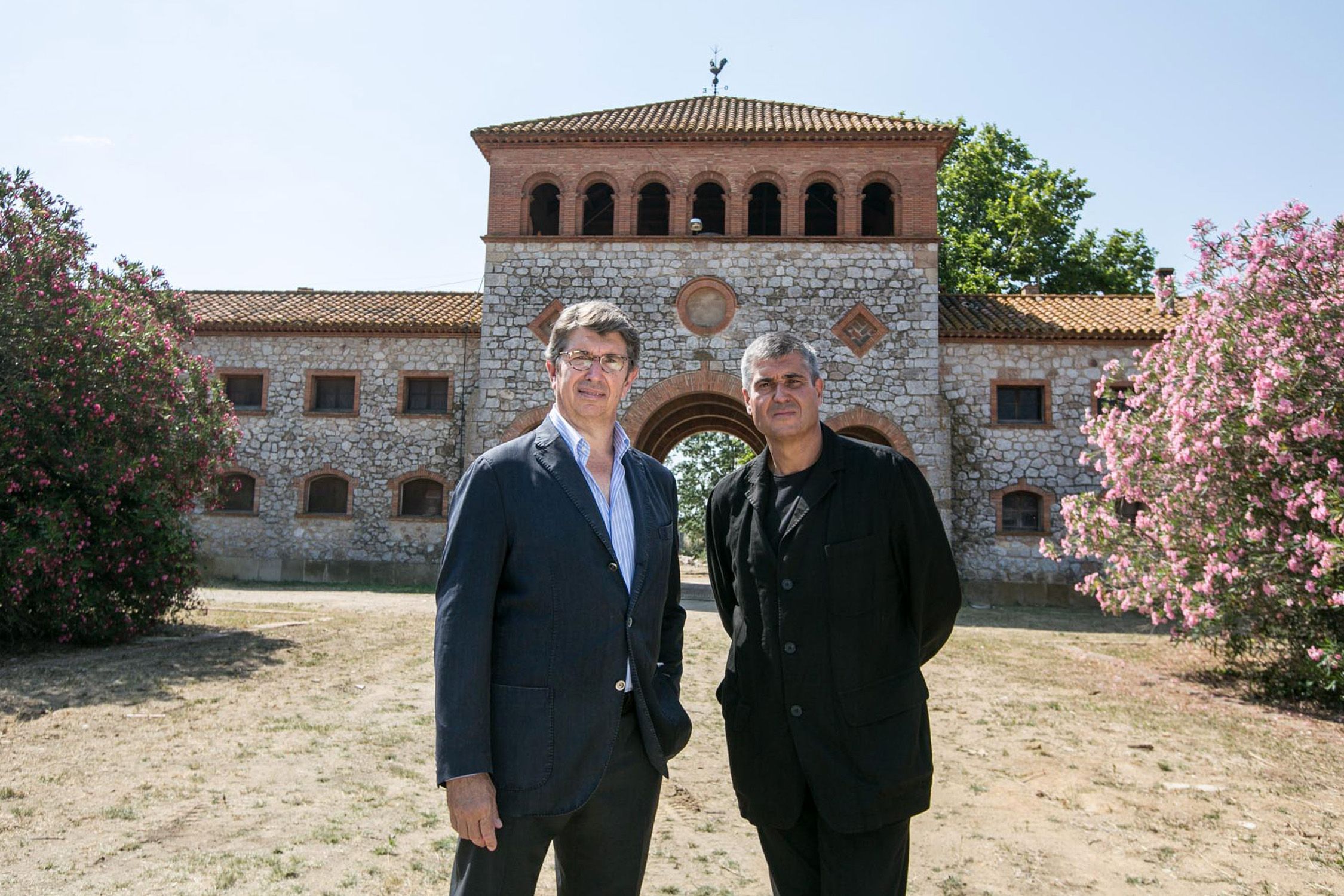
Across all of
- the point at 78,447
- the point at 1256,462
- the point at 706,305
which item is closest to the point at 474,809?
the point at 1256,462

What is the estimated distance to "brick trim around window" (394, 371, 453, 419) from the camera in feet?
66.3

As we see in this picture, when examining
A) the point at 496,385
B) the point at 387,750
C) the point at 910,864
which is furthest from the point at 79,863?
the point at 496,385

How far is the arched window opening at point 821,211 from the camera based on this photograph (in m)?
20.1

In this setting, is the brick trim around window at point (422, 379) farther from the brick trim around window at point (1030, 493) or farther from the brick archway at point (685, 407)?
the brick trim around window at point (1030, 493)

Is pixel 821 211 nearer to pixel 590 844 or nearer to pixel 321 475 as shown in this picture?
pixel 321 475

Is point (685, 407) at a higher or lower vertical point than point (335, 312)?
lower

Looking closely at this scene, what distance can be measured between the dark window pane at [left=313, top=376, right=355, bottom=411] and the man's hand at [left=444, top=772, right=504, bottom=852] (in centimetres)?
1993

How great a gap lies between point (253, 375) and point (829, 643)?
21418 millimetres

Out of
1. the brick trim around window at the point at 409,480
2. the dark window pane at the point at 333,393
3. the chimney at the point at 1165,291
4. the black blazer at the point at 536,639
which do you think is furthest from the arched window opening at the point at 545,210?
the black blazer at the point at 536,639

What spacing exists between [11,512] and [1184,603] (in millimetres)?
12617

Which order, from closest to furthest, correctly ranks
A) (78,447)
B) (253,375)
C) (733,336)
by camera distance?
(78,447) → (733,336) → (253,375)

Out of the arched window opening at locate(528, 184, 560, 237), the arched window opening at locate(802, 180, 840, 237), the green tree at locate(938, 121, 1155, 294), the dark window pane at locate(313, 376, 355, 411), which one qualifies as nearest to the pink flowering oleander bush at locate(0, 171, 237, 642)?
the dark window pane at locate(313, 376, 355, 411)

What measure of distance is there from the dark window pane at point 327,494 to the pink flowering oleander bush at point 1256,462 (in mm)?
16963

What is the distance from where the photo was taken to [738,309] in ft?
60.1
